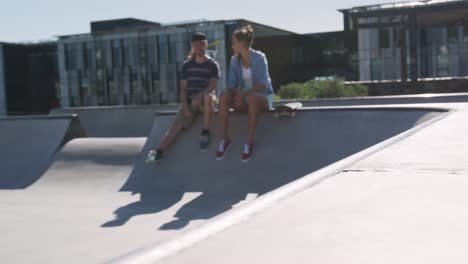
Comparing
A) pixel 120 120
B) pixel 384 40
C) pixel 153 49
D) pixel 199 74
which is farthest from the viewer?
pixel 153 49

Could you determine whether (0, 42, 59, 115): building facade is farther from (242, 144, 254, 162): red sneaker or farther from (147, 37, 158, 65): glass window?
(242, 144, 254, 162): red sneaker

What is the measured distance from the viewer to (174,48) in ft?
181

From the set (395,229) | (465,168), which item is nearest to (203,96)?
(465,168)

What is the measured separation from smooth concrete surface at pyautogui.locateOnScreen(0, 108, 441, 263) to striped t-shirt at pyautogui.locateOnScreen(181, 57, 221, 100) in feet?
1.74

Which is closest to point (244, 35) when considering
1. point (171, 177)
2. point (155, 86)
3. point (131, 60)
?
point (171, 177)

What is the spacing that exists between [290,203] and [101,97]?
6028cm

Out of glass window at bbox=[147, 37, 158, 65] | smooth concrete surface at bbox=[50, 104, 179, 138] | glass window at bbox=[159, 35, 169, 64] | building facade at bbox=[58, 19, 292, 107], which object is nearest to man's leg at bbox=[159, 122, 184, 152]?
smooth concrete surface at bbox=[50, 104, 179, 138]

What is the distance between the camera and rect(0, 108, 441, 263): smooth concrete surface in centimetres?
472

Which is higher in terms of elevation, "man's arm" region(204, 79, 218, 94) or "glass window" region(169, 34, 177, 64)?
"glass window" region(169, 34, 177, 64)

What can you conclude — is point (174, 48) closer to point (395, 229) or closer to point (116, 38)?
point (116, 38)

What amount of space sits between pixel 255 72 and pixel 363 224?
4.41m

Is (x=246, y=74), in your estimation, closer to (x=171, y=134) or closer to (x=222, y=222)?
(x=171, y=134)

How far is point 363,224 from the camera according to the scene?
2166mm

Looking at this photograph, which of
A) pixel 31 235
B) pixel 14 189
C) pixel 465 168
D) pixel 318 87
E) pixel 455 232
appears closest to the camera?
pixel 455 232
